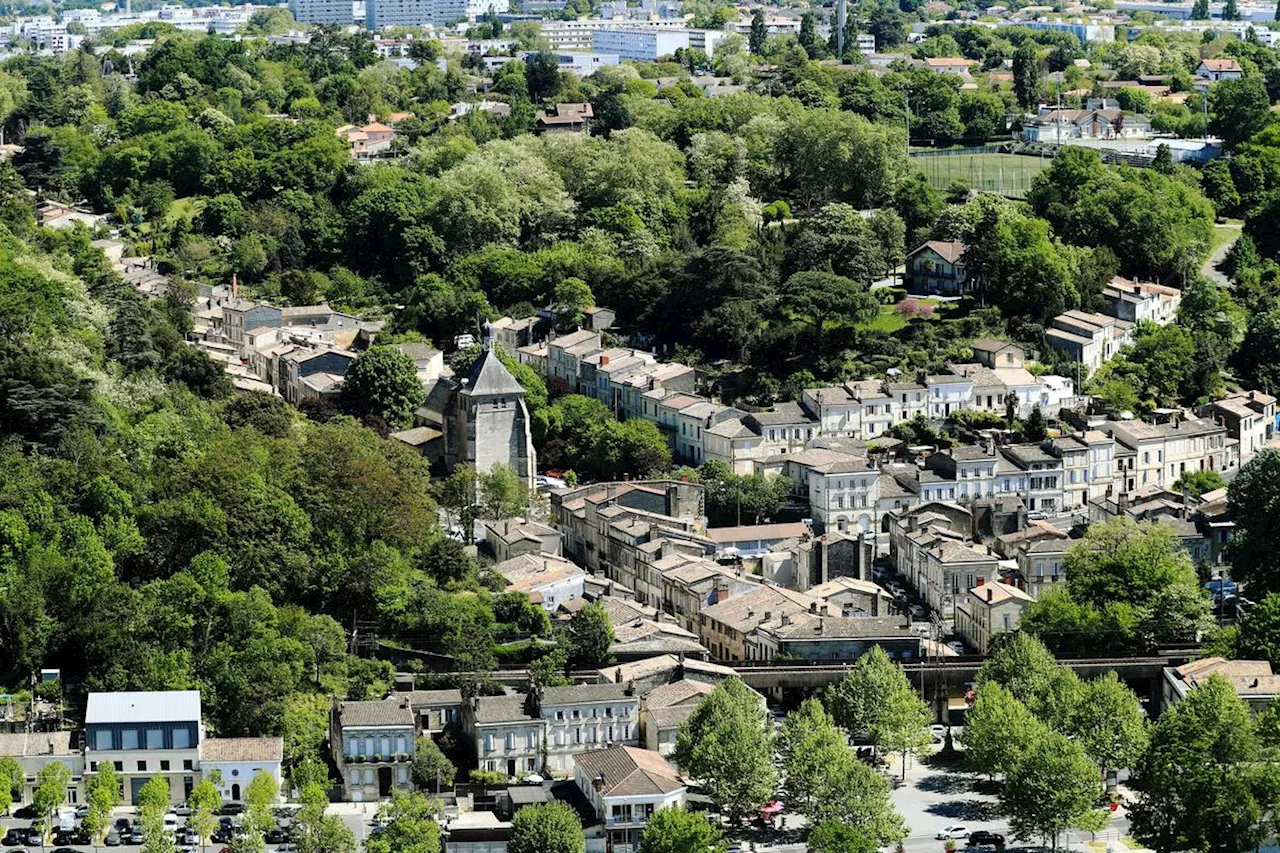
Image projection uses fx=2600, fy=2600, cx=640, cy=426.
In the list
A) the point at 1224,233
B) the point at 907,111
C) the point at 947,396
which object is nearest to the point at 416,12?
the point at 907,111

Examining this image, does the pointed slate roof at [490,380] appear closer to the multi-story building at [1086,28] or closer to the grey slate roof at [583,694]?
the grey slate roof at [583,694]

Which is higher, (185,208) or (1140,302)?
(185,208)

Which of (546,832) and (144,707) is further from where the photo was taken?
(144,707)

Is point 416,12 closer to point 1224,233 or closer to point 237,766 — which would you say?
point 1224,233

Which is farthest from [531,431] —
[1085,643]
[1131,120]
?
[1131,120]

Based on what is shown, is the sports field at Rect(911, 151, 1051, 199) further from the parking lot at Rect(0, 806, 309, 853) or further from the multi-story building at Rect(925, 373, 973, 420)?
the parking lot at Rect(0, 806, 309, 853)

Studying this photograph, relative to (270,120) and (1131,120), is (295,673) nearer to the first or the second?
(270,120)
